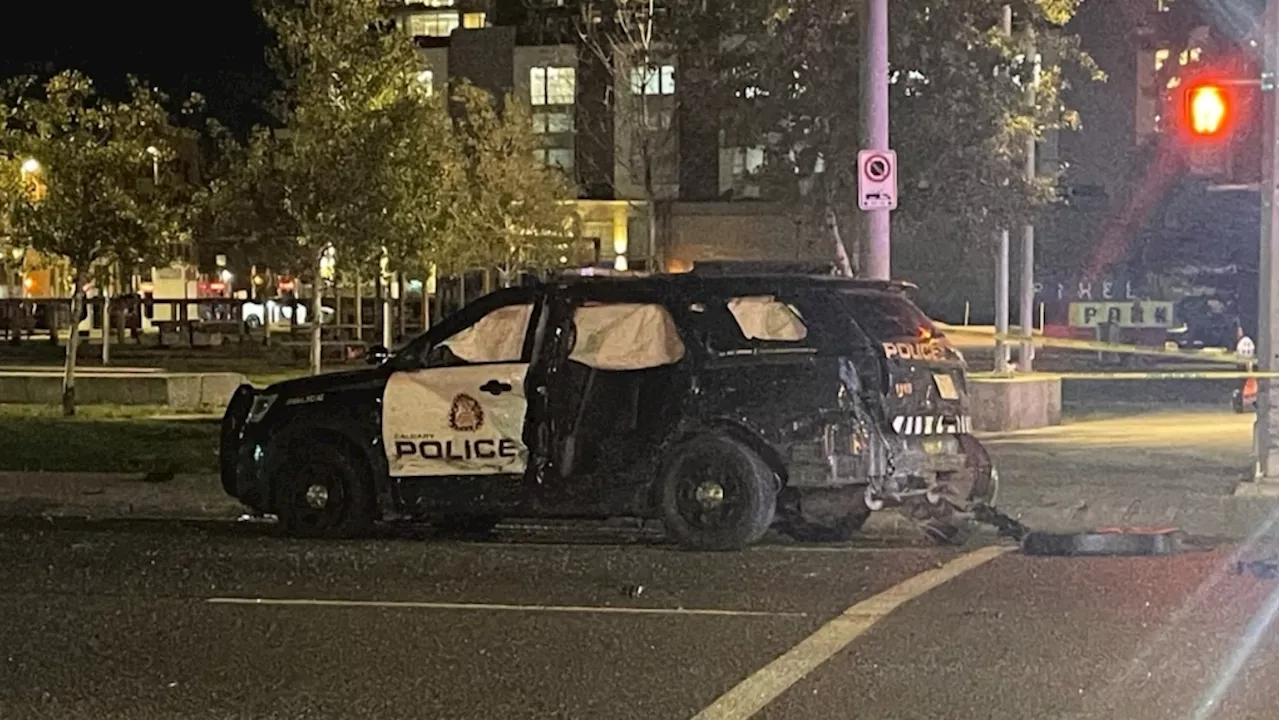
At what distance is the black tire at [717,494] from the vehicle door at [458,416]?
110 centimetres

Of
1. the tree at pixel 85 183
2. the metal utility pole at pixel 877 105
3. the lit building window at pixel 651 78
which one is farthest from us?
the lit building window at pixel 651 78

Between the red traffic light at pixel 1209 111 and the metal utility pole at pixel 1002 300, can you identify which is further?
the metal utility pole at pixel 1002 300

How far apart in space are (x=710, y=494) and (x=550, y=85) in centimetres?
5523

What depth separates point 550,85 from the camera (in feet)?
214

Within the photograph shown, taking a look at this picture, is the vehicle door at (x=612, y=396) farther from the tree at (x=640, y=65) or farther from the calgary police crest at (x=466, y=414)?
the tree at (x=640, y=65)

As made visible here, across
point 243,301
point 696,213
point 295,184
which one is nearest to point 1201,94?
point 295,184

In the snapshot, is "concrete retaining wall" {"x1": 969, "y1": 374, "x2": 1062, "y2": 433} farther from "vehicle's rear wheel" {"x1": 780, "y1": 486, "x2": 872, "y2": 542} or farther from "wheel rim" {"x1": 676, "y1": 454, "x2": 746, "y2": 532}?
"wheel rim" {"x1": 676, "y1": 454, "x2": 746, "y2": 532}

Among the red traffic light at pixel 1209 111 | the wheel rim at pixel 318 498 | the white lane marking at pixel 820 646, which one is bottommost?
the white lane marking at pixel 820 646

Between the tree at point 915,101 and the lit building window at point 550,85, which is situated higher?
the lit building window at point 550,85

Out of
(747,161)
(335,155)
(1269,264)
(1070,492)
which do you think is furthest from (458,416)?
(747,161)

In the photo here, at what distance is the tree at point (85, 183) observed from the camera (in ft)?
73.4

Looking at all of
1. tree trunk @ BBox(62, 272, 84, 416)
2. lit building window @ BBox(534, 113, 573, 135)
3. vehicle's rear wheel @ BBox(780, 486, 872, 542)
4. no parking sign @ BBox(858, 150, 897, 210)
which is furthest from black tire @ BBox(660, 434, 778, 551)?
lit building window @ BBox(534, 113, 573, 135)

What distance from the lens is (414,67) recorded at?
26922mm

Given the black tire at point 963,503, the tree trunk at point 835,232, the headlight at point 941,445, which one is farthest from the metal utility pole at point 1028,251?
the headlight at point 941,445
